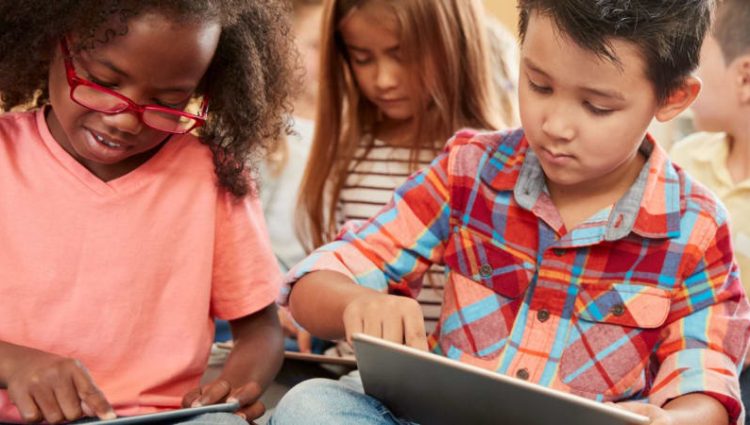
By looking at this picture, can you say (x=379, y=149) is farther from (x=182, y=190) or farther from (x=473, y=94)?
(x=182, y=190)

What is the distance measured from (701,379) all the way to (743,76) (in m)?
0.80

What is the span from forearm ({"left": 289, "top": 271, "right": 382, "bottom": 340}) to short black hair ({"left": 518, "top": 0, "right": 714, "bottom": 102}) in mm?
380

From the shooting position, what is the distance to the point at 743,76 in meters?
1.77

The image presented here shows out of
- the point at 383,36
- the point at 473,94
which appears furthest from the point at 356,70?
the point at 473,94

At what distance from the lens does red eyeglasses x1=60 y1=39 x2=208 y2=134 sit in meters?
1.16

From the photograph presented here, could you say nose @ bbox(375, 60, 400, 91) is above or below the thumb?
above

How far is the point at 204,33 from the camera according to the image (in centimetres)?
121

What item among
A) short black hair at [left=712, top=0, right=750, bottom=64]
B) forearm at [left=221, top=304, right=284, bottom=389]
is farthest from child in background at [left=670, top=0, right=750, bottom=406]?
forearm at [left=221, top=304, right=284, bottom=389]

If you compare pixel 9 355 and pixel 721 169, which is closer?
pixel 9 355

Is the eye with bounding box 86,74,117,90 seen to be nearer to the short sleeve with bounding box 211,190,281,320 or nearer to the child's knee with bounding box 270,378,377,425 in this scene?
the short sleeve with bounding box 211,190,281,320

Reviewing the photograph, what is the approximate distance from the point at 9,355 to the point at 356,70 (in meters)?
0.83

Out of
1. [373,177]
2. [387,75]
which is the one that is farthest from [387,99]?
[373,177]

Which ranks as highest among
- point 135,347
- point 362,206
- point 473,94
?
point 473,94

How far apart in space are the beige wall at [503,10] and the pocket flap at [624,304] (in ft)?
5.12
